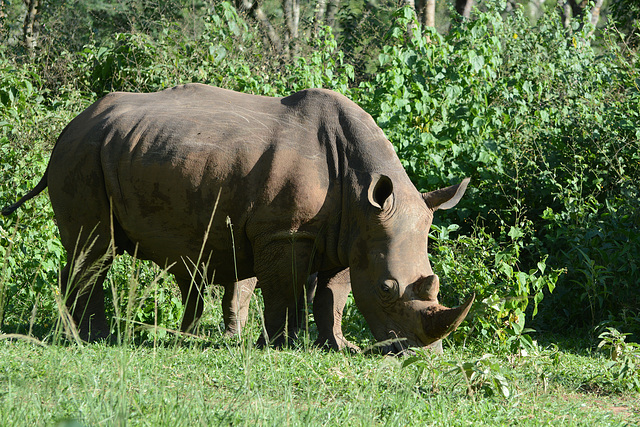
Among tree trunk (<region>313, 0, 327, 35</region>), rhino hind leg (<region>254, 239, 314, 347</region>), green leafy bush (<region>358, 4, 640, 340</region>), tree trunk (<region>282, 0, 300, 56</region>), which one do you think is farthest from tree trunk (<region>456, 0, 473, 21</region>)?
rhino hind leg (<region>254, 239, 314, 347</region>)

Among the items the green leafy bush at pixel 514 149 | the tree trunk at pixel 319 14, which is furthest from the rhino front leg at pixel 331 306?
the tree trunk at pixel 319 14

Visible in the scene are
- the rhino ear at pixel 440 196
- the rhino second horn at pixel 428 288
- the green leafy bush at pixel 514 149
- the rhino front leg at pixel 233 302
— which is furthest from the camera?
the green leafy bush at pixel 514 149

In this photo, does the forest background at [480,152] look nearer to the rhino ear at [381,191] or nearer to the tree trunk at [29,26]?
the rhino ear at [381,191]

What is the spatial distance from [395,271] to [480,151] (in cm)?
350

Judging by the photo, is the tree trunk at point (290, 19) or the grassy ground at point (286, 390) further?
the tree trunk at point (290, 19)

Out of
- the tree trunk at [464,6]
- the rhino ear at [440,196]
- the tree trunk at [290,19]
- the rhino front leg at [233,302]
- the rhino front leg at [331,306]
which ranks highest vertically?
the tree trunk at [464,6]

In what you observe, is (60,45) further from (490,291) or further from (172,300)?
(490,291)

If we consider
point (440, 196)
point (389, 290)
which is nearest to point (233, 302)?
point (389, 290)

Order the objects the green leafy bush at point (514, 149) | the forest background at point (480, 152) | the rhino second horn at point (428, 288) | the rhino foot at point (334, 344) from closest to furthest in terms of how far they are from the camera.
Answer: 1. the rhino second horn at point (428, 288)
2. the rhino foot at point (334, 344)
3. the forest background at point (480, 152)
4. the green leafy bush at point (514, 149)

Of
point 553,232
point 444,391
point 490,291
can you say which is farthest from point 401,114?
point 444,391

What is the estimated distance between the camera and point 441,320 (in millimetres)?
5207

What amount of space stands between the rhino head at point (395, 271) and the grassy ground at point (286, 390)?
0.29 metres

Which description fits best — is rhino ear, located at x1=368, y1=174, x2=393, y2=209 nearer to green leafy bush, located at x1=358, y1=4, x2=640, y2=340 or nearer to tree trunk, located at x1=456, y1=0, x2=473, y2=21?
green leafy bush, located at x1=358, y1=4, x2=640, y2=340

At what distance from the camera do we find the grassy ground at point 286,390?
353 centimetres
